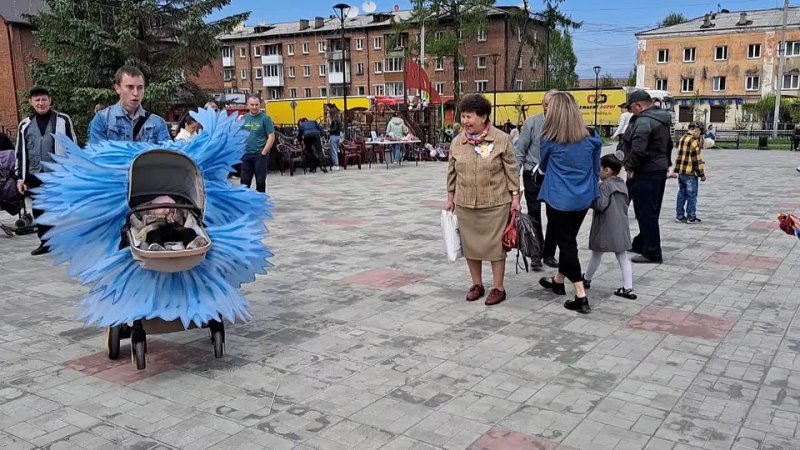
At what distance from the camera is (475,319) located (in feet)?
17.9

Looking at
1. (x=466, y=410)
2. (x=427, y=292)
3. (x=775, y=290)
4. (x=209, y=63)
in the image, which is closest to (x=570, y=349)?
(x=466, y=410)

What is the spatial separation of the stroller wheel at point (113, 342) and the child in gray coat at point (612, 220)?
4.05 m

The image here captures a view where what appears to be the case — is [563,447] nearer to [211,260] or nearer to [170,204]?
[211,260]

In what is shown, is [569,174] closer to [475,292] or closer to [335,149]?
[475,292]

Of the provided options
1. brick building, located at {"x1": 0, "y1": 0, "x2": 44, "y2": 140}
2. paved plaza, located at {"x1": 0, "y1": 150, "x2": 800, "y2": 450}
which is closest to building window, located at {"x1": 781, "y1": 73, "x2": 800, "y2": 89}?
brick building, located at {"x1": 0, "y1": 0, "x2": 44, "y2": 140}

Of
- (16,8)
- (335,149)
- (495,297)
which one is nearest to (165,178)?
(495,297)

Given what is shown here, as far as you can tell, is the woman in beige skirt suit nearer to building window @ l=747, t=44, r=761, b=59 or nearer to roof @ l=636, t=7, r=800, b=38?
roof @ l=636, t=7, r=800, b=38

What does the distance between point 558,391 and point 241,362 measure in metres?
2.13

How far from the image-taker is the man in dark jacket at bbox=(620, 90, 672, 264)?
23.5 feet

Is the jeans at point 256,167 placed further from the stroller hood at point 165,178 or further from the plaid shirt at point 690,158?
the plaid shirt at point 690,158

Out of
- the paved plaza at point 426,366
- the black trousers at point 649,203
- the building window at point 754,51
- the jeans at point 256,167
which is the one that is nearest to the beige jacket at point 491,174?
the paved plaza at point 426,366

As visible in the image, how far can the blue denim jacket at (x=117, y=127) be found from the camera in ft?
16.3

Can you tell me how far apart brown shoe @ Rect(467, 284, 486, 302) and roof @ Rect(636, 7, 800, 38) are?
64.8 meters

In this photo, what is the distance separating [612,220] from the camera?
5.97 metres
